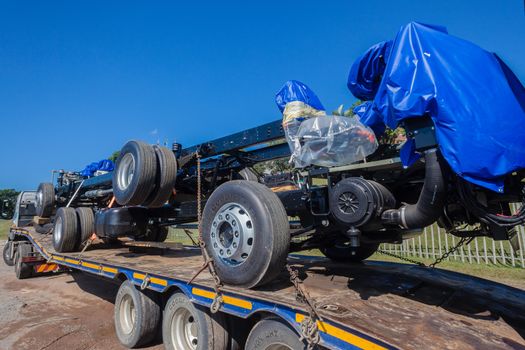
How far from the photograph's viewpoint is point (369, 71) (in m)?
2.84

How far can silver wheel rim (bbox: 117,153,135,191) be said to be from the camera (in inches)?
203

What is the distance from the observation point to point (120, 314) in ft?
15.8

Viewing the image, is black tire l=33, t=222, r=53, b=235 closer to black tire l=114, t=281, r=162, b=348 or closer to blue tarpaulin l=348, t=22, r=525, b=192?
black tire l=114, t=281, r=162, b=348

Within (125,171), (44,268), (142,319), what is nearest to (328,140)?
(142,319)

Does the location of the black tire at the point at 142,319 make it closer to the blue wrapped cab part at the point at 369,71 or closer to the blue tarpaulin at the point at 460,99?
the blue wrapped cab part at the point at 369,71

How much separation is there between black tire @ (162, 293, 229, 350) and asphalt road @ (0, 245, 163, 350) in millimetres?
723

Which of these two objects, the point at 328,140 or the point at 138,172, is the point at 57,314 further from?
the point at 328,140

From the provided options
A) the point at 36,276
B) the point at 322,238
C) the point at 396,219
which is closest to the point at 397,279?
the point at 322,238

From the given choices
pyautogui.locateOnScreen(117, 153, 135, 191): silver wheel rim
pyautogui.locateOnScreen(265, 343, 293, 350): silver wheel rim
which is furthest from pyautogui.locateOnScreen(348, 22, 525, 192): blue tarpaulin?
pyautogui.locateOnScreen(117, 153, 135, 191): silver wheel rim

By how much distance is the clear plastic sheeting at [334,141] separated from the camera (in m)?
2.95

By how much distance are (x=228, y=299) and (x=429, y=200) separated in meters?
1.83

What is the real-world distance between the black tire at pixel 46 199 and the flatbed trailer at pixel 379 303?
6212mm

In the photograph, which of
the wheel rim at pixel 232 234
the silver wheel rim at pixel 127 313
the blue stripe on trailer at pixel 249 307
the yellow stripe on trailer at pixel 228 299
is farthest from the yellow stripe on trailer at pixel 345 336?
the silver wheel rim at pixel 127 313

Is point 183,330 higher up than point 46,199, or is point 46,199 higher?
point 46,199
